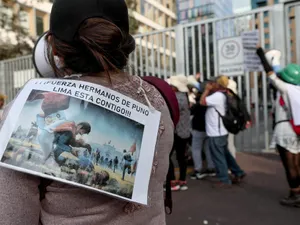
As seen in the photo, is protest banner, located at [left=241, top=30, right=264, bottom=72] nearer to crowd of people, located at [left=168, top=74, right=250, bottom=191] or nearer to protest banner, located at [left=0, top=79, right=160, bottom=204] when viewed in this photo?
crowd of people, located at [left=168, top=74, right=250, bottom=191]

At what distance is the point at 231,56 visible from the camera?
7504 millimetres

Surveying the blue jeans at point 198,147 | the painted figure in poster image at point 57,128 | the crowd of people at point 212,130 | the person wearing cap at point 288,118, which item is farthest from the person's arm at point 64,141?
the blue jeans at point 198,147

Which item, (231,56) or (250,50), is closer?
(250,50)

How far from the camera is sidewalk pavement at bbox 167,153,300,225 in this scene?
154 inches

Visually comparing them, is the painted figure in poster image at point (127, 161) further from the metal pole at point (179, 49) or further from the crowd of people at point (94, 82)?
the metal pole at point (179, 49)

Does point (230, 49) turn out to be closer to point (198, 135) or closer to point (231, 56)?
point (231, 56)

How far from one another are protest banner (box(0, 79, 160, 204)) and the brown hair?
0.07 metres

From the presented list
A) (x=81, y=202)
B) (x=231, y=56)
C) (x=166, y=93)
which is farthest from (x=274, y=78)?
(x=81, y=202)

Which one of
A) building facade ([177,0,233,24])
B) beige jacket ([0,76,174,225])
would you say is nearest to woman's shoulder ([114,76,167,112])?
beige jacket ([0,76,174,225])

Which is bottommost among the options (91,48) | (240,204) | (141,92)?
(240,204)

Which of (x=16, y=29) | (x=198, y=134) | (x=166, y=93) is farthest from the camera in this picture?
(x=16, y=29)

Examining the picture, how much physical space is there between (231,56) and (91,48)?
269 inches

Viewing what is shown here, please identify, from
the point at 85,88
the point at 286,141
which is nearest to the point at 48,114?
the point at 85,88

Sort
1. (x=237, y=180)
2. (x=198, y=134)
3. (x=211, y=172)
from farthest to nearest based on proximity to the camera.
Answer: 1. (x=211, y=172)
2. (x=198, y=134)
3. (x=237, y=180)
